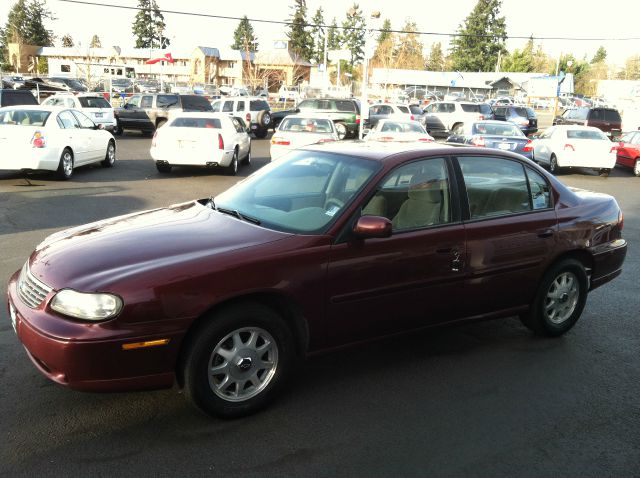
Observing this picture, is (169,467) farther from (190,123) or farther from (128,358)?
(190,123)

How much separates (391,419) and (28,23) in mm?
111892

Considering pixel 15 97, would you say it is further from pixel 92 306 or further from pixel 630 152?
pixel 92 306

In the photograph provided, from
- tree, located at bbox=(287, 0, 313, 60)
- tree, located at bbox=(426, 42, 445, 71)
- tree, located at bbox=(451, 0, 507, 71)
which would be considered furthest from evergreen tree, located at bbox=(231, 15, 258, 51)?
tree, located at bbox=(451, 0, 507, 71)

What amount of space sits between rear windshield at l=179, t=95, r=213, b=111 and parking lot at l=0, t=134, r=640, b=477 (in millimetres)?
21888

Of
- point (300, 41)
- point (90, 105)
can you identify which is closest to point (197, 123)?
point (90, 105)

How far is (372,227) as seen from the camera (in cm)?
383

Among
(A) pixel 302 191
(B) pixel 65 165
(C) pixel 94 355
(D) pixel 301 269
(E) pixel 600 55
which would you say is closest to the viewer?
(C) pixel 94 355

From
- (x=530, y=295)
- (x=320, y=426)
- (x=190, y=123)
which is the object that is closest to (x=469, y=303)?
(x=530, y=295)

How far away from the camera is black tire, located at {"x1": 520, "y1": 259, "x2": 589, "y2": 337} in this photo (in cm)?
506

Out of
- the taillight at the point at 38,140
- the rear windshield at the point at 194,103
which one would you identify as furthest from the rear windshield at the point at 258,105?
the taillight at the point at 38,140

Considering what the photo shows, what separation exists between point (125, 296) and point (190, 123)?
41.0ft

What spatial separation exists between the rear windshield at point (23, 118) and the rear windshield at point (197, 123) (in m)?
3.10

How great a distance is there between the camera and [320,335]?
3932 millimetres

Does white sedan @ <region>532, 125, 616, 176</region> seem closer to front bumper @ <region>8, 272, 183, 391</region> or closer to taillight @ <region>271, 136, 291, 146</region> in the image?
taillight @ <region>271, 136, 291, 146</region>
